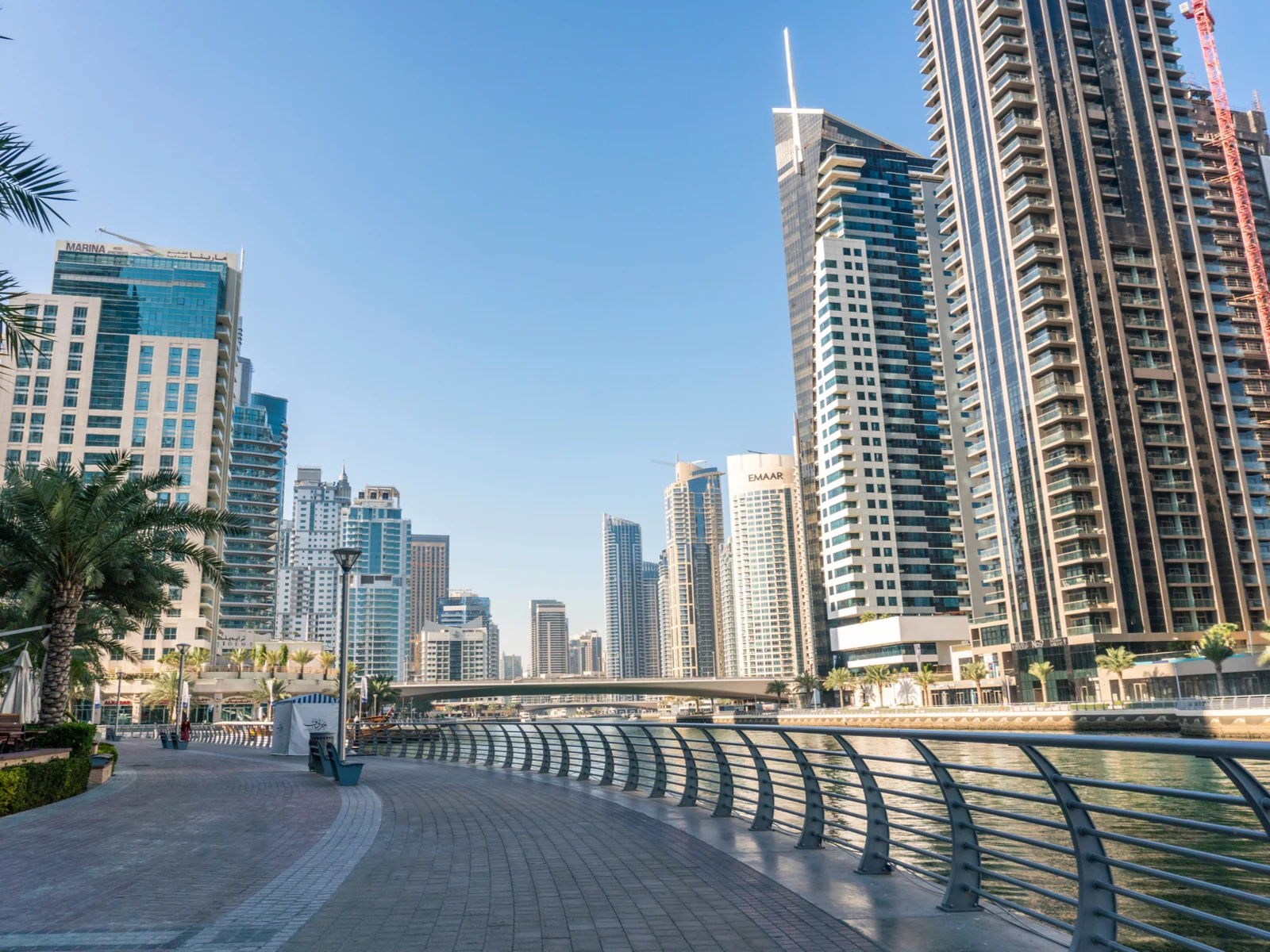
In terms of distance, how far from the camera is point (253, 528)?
528ft

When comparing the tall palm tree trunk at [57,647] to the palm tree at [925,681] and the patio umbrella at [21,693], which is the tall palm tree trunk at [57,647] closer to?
the patio umbrella at [21,693]

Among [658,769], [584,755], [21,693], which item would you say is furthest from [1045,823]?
[21,693]

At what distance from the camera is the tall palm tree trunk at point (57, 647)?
73.8 feet

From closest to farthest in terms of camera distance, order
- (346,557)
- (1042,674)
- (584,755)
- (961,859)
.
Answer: (961,859) < (584,755) < (346,557) < (1042,674)

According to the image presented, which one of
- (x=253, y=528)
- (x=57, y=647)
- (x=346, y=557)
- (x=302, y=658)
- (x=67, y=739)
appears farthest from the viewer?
(x=253, y=528)

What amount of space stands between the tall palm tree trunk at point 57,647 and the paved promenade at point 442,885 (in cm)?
763

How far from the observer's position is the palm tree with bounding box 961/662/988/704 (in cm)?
9788

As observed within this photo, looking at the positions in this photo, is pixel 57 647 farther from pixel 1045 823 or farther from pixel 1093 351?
pixel 1093 351

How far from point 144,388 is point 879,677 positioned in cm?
10042

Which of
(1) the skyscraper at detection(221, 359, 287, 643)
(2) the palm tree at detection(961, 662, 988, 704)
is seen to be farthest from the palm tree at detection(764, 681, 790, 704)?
(1) the skyscraper at detection(221, 359, 287, 643)

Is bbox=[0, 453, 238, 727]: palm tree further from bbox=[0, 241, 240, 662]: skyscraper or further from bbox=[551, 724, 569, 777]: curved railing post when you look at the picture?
bbox=[0, 241, 240, 662]: skyscraper

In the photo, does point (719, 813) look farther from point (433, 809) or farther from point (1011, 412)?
point (1011, 412)

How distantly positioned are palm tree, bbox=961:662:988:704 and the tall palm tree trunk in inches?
3526

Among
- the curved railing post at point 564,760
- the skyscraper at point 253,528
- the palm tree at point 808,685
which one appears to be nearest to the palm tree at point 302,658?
the skyscraper at point 253,528
